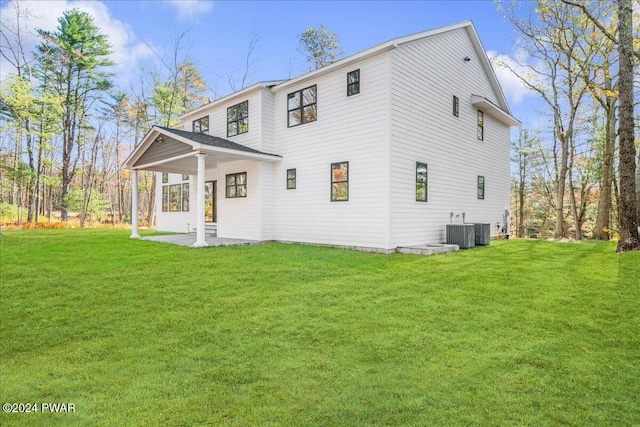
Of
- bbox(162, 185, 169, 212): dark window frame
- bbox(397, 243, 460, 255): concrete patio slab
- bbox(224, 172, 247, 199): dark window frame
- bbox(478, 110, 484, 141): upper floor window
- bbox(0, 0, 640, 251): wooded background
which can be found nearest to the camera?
bbox(397, 243, 460, 255): concrete patio slab

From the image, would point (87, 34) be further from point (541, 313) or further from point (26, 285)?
point (541, 313)

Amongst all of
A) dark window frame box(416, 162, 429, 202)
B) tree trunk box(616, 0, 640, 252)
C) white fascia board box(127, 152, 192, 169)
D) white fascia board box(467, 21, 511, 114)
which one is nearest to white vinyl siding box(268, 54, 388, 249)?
dark window frame box(416, 162, 429, 202)

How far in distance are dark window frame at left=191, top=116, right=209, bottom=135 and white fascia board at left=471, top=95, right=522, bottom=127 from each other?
1056cm

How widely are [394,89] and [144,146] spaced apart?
30.7ft

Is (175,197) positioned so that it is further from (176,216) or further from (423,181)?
(423,181)

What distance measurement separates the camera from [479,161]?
12898mm

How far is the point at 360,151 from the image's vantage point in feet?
31.2

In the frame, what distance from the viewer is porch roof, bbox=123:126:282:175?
34.6ft

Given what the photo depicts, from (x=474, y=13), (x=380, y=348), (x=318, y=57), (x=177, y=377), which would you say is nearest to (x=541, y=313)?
→ (x=380, y=348)

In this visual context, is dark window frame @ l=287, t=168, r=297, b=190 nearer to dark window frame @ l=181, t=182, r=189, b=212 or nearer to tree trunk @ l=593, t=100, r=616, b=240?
dark window frame @ l=181, t=182, r=189, b=212

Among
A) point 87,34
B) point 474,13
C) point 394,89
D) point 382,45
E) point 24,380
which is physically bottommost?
point 24,380

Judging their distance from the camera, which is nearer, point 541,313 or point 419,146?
point 541,313

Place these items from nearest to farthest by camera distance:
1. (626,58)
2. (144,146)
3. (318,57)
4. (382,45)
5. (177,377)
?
1. (177,377)
2. (626,58)
3. (382,45)
4. (144,146)
5. (318,57)

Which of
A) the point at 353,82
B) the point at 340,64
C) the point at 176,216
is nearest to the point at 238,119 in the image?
the point at 340,64
